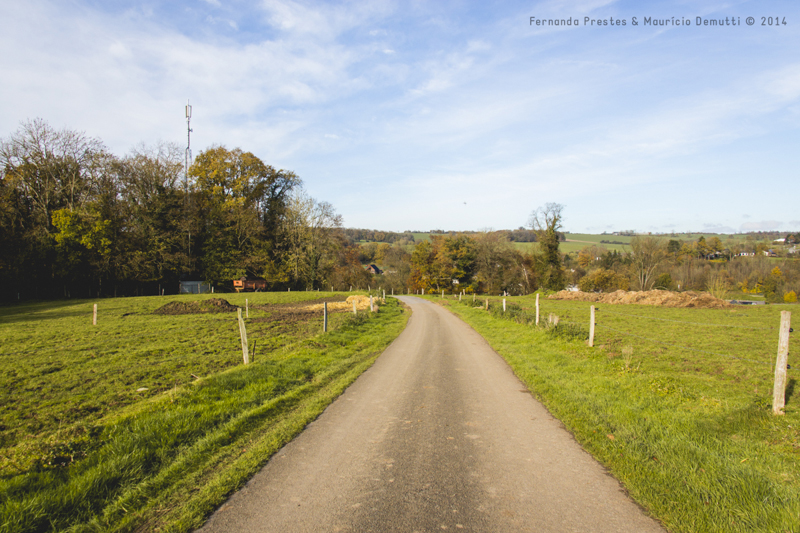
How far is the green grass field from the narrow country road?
1.66 feet

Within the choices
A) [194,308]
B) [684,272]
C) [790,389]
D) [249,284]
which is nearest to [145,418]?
[790,389]

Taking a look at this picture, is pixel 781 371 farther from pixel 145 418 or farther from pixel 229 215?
pixel 229 215

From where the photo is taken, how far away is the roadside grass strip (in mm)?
3721

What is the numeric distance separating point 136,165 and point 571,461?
56931 mm

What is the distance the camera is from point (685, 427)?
5750mm

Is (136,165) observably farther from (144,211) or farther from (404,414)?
(404,414)

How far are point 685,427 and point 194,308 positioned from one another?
27975mm

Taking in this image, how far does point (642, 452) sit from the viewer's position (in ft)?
16.4


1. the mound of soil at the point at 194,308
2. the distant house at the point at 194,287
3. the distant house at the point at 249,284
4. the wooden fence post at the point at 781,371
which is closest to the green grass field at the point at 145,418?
the wooden fence post at the point at 781,371

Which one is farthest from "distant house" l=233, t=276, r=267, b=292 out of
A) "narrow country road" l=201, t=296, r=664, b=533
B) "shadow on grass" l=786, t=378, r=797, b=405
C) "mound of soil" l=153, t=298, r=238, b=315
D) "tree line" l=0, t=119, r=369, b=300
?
"shadow on grass" l=786, t=378, r=797, b=405

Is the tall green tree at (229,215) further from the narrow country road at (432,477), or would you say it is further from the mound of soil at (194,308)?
the narrow country road at (432,477)

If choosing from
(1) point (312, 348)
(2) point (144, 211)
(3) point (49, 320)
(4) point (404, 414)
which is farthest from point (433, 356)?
(2) point (144, 211)

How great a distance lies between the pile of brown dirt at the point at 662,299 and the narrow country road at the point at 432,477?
34599mm

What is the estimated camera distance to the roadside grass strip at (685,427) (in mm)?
3721
